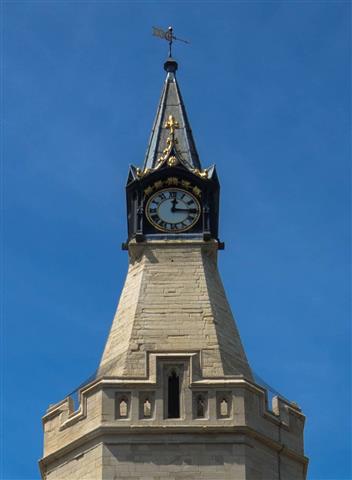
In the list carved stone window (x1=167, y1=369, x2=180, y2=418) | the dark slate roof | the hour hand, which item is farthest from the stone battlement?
the dark slate roof

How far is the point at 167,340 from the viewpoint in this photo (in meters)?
48.4

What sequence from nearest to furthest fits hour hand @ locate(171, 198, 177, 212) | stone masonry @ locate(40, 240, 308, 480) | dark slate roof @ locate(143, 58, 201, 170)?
stone masonry @ locate(40, 240, 308, 480), hour hand @ locate(171, 198, 177, 212), dark slate roof @ locate(143, 58, 201, 170)

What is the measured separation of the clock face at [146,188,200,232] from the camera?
5197 centimetres

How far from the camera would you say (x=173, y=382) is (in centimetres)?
4662

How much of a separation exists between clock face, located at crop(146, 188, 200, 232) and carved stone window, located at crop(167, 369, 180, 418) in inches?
259

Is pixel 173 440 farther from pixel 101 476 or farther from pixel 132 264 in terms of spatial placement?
pixel 132 264

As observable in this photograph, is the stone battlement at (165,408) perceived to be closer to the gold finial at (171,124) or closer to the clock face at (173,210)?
the clock face at (173,210)

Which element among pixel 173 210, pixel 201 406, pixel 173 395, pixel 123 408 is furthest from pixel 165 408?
pixel 173 210

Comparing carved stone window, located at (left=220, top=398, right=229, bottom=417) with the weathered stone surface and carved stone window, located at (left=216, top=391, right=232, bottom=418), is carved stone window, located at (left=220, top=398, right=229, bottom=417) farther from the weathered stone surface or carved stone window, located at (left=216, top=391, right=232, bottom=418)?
the weathered stone surface

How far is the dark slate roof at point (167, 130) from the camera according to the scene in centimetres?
5372

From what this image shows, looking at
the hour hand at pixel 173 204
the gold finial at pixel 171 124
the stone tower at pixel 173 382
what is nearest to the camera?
the stone tower at pixel 173 382

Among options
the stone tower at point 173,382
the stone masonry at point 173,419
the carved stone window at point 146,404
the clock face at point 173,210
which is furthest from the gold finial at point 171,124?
the carved stone window at point 146,404

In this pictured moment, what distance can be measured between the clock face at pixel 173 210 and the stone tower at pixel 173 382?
0.10 feet

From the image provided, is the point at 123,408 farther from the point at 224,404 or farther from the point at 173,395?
the point at 224,404
